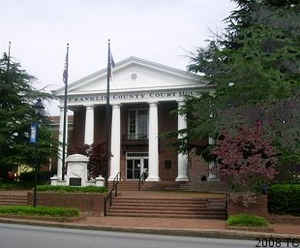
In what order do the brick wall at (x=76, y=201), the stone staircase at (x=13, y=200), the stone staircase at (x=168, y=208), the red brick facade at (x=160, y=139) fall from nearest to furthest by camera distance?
the stone staircase at (x=168, y=208), the brick wall at (x=76, y=201), the stone staircase at (x=13, y=200), the red brick facade at (x=160, y=139)

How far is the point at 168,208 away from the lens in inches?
793

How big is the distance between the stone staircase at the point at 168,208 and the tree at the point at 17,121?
1408 centimetres

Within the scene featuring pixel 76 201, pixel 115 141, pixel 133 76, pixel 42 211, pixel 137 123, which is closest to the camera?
pixel 42 211

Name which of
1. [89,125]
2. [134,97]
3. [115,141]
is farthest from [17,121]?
[134,97]

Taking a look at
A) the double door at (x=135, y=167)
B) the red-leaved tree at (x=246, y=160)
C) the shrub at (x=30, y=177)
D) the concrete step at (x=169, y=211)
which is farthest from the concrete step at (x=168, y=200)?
the shrub at (x=30, y=177)

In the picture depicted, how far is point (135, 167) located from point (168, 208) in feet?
64.4

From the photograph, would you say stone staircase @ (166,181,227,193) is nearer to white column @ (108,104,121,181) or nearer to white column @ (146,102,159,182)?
white column @ (146,102,159,182)

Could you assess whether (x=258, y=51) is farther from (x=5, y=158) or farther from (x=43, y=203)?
(x=5, y=158)

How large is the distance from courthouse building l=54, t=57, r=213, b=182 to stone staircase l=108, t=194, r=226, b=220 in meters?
13.6

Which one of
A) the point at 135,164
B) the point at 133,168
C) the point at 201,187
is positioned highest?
the point at 135,164

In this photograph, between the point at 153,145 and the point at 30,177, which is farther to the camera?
the point at 30,177

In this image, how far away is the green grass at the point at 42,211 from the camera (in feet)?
57.1

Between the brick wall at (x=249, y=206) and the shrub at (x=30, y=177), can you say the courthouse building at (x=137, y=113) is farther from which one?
the brick wall at (x=249, y=206)

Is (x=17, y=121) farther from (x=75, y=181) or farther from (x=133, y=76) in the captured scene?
(x=75, y=181)
